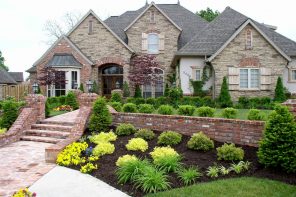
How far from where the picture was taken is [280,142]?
6.76 meters

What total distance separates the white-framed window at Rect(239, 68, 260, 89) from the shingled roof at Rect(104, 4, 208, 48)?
7512 mm

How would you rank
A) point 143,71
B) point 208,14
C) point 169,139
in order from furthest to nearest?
1. point 208,14
2. point 143,71
3. point 169,139

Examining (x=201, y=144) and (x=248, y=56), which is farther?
(x=248, y=56)

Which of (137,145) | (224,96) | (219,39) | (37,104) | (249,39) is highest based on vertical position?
(219,39)

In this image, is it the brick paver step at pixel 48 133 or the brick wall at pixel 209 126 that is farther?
the brick paver step at pixel 48 133

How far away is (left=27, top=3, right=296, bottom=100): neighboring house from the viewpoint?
2047 cm

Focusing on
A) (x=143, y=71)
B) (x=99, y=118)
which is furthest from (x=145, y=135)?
(x=143, y=71)

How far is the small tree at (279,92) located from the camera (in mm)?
19766

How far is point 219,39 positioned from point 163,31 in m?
5.44

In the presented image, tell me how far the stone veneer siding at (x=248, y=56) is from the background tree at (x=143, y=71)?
511 centimetres

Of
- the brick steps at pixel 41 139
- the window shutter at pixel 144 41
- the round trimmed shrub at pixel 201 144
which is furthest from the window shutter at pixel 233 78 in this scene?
the round trimmed shrub at pixel 201 144

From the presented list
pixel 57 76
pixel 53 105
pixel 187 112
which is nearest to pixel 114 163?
pixel 187 112

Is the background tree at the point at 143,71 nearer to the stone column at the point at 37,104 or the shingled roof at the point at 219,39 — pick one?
the shingled roof at the point at 219,39

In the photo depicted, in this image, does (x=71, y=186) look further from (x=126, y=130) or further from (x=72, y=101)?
(x=72, y=101)
